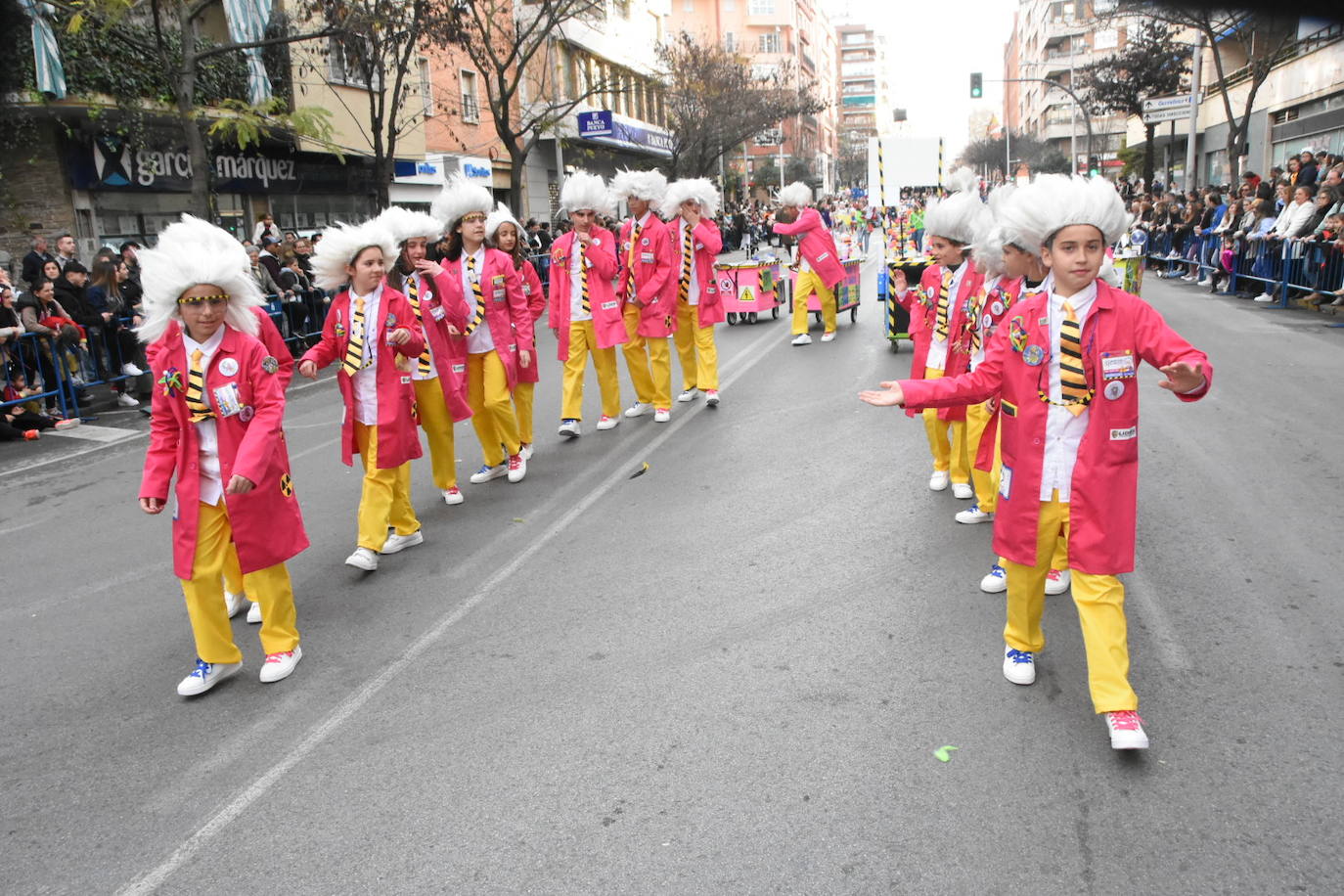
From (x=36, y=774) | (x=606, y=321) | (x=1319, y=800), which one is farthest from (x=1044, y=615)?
(x=606, y=321)

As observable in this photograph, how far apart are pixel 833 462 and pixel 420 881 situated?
17.3ft

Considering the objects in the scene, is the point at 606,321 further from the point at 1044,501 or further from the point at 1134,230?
the point at 1134,230

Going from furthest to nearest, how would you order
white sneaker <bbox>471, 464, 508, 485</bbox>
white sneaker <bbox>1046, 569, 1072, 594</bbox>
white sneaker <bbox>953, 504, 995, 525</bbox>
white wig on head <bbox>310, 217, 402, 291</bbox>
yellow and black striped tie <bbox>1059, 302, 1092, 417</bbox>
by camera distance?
white sneaker <bbox>471, 464, 508, 485</bbox>
white sneaker <bbox>953, 504, 995, 525</bbox>
white wig on head <bbox>310, 217, 402, 291</bbox>
white sneaker <bbox>1046, 569, 1072, 594</bbox>
yellow and black striped tie <bbox>1059, 302, 1092, 417</bbox>

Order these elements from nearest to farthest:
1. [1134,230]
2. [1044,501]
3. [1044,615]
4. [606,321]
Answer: [1044,501]
[1044,615]
[606,321]
[1134,230]

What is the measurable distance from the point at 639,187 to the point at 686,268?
857 millimetres

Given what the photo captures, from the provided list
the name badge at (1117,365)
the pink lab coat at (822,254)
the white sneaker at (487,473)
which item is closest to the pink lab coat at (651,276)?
the white sneaker at (487,473)

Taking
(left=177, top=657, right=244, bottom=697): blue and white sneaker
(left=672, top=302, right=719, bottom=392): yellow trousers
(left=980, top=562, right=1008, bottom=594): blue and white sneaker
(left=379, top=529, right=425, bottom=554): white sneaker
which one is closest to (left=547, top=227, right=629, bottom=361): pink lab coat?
(left=672, top=302, right=719, bottom=392): yellow trousers

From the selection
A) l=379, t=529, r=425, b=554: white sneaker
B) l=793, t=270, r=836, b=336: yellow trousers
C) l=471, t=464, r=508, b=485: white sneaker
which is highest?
l=793, t=270, r=836, b=336: yellow trousers

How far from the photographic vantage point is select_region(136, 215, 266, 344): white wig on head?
442cm

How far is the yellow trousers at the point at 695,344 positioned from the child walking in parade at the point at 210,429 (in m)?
5.89

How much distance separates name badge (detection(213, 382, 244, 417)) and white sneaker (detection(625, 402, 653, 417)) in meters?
5.64

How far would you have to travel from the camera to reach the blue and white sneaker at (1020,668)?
4.22 m

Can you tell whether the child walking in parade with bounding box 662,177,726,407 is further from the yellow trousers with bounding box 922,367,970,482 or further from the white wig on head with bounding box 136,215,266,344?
the white wig on head with bounding box 136,215,266,344

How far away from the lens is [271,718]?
4.29 m
